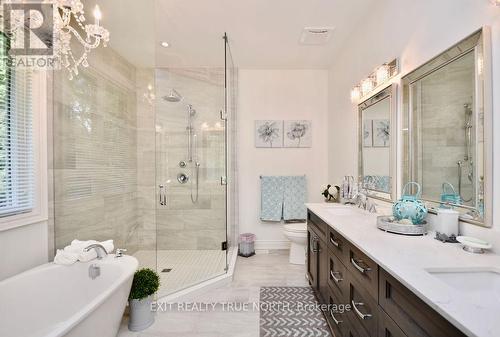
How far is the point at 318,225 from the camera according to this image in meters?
2.02

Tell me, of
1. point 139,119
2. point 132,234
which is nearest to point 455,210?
point 132,234

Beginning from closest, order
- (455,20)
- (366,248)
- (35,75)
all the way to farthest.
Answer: (366,248) < (455,20) < (35,75)

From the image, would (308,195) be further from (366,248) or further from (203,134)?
(366,248)

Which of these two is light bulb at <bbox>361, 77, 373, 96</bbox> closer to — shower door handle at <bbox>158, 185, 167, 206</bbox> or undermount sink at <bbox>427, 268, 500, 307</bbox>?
undermount sink at <bbox>427, 268, 500, 307</bbox>

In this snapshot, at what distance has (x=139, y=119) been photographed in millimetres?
3131

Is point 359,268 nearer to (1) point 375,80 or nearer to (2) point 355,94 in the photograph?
(1) point 375,80

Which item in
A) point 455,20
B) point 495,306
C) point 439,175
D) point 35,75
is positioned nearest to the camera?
point 495,306

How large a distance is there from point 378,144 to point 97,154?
2.63m

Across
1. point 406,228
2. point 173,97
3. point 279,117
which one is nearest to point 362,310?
point 406,228

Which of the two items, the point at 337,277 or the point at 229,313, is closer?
the point at 337,277

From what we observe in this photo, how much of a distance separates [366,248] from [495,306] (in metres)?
0.46

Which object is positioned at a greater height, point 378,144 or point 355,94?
point 355,94

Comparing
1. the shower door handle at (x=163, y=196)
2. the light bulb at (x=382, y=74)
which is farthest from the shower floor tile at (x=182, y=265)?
the light bulb at (x=382, y=74)

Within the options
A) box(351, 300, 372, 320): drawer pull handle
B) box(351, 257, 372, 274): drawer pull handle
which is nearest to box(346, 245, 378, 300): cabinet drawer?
box(351, 257, 372, 274): drawer pull handle
